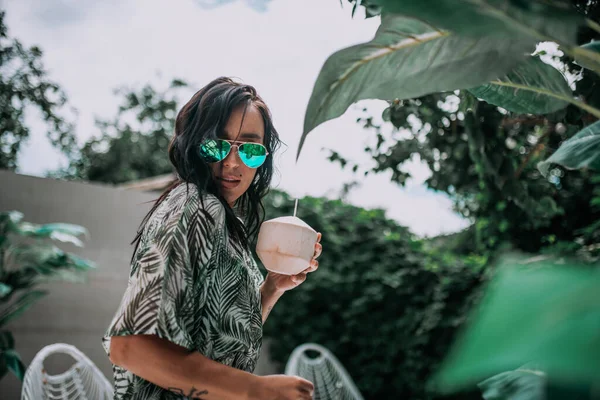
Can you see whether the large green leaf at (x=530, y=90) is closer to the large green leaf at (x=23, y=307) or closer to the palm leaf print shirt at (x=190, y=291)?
the palm leaf print shirt at (x=190, y=291)

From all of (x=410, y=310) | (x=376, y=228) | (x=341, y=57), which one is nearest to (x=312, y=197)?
(x=376, y=228)

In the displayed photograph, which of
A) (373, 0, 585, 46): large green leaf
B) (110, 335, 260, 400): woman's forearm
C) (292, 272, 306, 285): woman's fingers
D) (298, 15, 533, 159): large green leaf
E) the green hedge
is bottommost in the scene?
the green hedge

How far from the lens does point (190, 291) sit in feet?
3.00

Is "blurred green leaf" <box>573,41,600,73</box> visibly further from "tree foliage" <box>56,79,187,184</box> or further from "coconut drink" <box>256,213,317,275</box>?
"tree foliage" <box>56,79,187,184</box>

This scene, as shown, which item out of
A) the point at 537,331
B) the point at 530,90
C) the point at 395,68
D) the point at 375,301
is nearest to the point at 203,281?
the point at 395,68

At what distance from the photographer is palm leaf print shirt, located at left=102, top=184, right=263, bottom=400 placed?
2.80ft

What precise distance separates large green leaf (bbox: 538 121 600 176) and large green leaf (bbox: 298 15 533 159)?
0.16 m

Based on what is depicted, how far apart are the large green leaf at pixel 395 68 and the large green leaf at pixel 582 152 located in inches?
6.1

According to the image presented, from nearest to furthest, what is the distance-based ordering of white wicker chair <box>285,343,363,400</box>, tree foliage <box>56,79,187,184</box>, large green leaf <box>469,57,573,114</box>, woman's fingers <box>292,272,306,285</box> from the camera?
large green leaf <box>469,57,573,114</box> < woman's fingers <box>292,272,306,285</box> < white wicker chair <box>285,343,363,400</box> < tree foliage <box>56,79,187,184</box>

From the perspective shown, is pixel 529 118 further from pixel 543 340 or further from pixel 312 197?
pixel 312 197

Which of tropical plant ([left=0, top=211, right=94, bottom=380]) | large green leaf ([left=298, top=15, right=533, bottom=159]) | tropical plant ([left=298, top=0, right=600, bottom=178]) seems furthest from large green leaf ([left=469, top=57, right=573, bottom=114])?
tropical plant ([left=0, top=211, right=94, bottom=380])

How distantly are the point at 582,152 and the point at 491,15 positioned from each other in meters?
0.32

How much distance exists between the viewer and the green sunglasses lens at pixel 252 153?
119cm

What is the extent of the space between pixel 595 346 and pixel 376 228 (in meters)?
4.58
